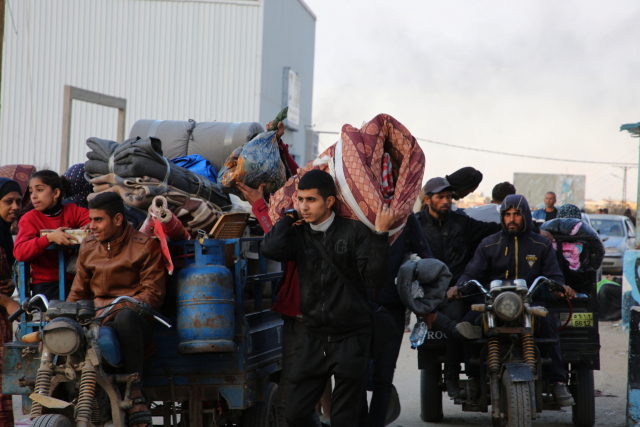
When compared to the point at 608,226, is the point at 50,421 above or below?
below

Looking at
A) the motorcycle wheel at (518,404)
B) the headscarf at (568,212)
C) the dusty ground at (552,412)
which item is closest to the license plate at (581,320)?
the dusty ground at (552,412)

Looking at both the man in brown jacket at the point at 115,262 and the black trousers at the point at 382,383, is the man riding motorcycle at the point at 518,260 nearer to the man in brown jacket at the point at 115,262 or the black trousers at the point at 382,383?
the black trousers at the point at 382,383

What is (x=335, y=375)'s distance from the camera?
3.68 meters

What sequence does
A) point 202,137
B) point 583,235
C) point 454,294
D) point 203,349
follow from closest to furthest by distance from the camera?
point 203,349, point 454,294, point 583,235, point 202,137

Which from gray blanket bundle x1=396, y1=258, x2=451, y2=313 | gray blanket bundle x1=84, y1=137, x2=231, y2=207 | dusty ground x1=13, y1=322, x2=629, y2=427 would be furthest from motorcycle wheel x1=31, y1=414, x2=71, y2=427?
dusty ground x1=13, y1=322, x2=629, y2=427

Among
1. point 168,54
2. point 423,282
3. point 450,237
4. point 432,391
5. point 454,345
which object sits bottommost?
point 432,391

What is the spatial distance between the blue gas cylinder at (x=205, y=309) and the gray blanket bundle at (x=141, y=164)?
2.97ft

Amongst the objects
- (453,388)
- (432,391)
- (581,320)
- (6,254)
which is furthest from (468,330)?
(6,254)

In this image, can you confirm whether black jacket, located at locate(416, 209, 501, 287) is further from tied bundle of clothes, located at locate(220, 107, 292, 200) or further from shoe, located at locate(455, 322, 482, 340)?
tied bundle of clothes, located at locate(220, 107, 292, 200)

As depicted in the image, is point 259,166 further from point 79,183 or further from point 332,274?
point 79,183

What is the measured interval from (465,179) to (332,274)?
268 cm

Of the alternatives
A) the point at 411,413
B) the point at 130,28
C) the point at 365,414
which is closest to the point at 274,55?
the point at 130,28

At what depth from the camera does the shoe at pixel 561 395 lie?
17.0 feet

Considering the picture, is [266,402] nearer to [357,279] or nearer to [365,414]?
[365,414]
